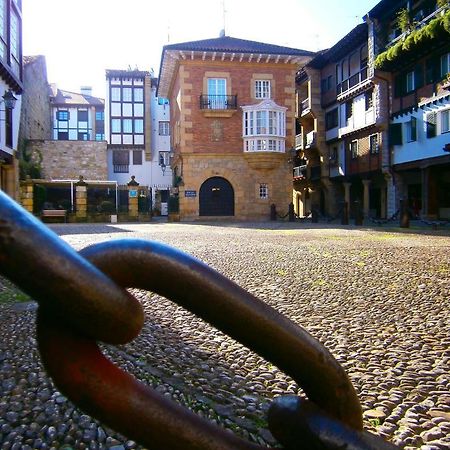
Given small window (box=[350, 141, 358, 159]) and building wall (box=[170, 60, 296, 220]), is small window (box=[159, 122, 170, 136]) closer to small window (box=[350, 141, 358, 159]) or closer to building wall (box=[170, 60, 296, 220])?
building wall (box=[170, 60, 296, 220])

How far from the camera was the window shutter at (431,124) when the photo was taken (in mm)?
21712

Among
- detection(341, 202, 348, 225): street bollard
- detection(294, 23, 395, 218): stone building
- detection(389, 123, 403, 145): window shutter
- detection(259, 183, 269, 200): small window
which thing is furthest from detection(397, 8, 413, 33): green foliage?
detection(259, 183, 269, 200): small window

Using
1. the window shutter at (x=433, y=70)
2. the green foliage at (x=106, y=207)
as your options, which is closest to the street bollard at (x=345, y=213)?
the window shutter at (x=433, y=70)

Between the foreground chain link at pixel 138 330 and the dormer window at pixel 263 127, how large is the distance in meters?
28.5

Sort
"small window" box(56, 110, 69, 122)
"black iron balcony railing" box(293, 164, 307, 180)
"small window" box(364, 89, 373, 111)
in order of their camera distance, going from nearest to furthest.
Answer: "small window" box(364, 89, 373, 111) < "black iron balcony railing" box(293, 164, 307, 180) < "small window" box(56, 110, 69, 122)

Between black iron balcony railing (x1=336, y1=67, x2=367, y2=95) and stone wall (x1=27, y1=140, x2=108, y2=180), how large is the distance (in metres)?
21.1

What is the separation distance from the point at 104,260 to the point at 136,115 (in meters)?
48.0

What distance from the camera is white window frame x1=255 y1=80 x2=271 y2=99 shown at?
29578 millimetres

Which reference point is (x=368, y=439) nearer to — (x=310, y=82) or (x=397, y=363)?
(x=397, y=363)

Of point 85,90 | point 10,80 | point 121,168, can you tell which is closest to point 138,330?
point 10,80

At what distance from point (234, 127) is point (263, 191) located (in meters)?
4.39

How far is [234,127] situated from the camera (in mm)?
29312

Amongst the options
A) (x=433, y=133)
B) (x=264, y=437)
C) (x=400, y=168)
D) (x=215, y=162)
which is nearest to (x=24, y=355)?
(x=264, y=437)

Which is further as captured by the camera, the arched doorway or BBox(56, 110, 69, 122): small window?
BBox(56, 110, 69, 122): small window
